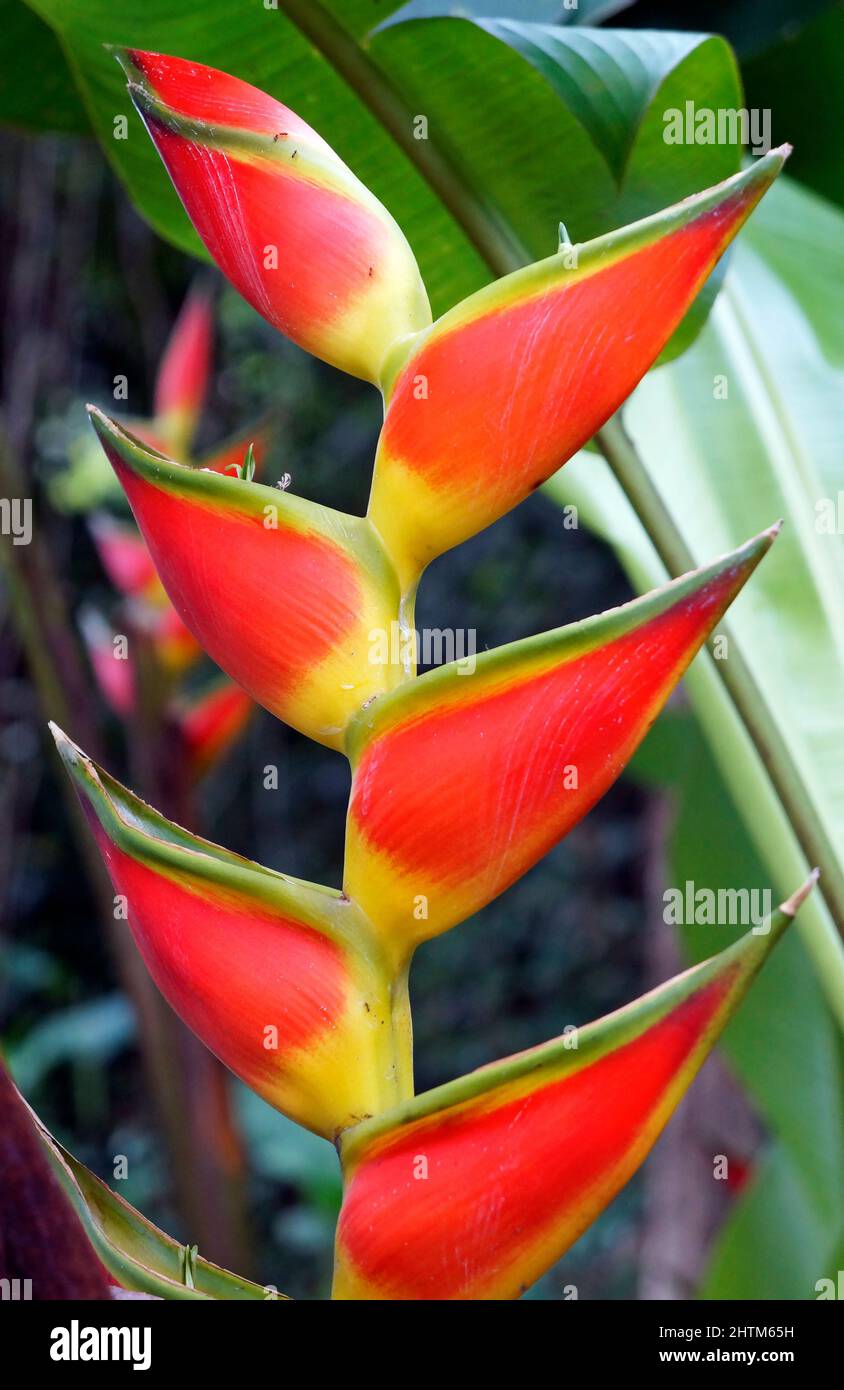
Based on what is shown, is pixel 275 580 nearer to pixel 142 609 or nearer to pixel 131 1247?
pixel 131 1247

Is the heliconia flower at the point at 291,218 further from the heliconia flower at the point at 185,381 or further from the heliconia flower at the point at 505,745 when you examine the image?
the heliconia flower at the point at 185,381

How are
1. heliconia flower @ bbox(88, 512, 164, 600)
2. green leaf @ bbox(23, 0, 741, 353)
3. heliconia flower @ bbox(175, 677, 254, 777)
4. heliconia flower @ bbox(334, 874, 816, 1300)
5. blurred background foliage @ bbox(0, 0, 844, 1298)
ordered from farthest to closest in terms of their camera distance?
1. blurred background foliage @ bbox(0, 0, 844, 1298)
2. heliconia flower @ bbox(88, 512, 164, 600)
3. heliconia flower @ bbox(175, 677, 254, 777)
4. green leaf @ bbox(23, 0, 741, 353)
5. heliconia flower @ bbox(334, 874, 816, 1300)

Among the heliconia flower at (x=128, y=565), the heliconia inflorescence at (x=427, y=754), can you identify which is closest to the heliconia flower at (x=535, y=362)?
the heliconia inflorescence at (x=427, y=754)

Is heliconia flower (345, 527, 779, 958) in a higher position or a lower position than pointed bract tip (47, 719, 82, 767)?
lower

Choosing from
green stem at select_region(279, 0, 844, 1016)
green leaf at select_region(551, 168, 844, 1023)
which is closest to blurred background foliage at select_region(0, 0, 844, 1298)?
green leaf at select_region(551, 168, 844, 1023)

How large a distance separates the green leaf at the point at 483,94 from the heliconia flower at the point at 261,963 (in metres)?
0.27

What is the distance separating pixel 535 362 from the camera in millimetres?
240

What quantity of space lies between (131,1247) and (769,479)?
1.63ft

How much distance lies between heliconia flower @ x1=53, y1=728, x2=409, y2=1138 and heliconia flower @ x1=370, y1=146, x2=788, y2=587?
0.24 ft

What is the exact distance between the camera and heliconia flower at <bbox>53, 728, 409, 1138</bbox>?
24cm

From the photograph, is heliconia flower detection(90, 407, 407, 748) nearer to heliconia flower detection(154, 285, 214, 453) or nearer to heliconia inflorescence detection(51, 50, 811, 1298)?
heliconia inflorescence detection(51, 50, 811, 1298)

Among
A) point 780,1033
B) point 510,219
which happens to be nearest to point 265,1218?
point 780,1033

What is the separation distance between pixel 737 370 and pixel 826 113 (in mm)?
140

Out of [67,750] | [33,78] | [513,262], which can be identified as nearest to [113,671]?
[33,78]
